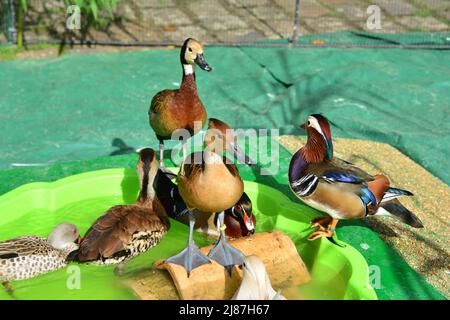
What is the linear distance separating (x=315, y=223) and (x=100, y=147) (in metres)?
2.59

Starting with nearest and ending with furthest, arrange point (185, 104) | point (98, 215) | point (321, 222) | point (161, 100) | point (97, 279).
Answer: point (97, 279), point (321, 222), point (98, 215), point (185, 104), point (161, 100)

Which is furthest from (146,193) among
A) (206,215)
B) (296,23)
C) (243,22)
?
(243,22)

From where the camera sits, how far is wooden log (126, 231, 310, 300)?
12.0ft

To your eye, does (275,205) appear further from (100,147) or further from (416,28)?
(416,28)

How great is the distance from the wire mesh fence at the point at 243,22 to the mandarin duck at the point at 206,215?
444cm

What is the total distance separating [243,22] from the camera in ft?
31.4

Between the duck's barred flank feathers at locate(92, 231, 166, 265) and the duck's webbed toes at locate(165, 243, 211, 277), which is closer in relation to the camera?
the duck's webbed toes at locate(165, 243, 211, 277)

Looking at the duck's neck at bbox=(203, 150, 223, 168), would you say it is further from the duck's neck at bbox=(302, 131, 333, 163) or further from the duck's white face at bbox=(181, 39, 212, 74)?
the duck's white face at bbox=(181, 39, 212, 74)

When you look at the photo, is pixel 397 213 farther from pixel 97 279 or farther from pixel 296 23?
pixel 296 23

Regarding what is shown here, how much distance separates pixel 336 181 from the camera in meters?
4.09

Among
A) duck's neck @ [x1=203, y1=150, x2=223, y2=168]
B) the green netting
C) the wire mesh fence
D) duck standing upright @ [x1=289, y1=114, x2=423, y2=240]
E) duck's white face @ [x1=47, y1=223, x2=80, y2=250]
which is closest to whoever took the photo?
duck's neck @ [x1=203, y1=150, x2=223, y2=168]

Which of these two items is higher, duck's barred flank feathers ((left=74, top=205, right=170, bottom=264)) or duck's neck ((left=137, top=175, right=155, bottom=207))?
duck's neck ((left=137, top=175, right=155, bottom=207))

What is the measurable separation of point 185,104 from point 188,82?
186 millimetres

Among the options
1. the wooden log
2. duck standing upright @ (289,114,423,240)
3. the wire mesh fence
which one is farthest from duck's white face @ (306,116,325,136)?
the wire mesh fence
